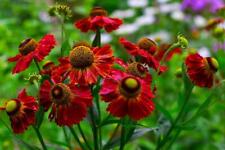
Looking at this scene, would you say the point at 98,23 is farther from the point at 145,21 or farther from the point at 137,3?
the point at 137,3

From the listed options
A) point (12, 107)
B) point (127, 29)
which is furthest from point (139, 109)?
point (127, 29)

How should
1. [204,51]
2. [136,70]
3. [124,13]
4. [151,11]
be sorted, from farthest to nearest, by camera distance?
[124,13] → [151,11] → [204,51] → [136,70]

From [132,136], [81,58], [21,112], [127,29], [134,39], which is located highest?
[81,58]

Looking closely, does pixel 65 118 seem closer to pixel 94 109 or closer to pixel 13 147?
pixel 94 109

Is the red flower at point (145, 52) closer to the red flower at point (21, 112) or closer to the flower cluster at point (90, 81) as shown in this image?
the flower cluster at point (90, 81)

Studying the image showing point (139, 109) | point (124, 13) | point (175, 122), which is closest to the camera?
point (139, 109)

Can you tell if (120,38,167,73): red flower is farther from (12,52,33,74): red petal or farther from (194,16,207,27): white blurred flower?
(194,16,207,27): white blurred flower

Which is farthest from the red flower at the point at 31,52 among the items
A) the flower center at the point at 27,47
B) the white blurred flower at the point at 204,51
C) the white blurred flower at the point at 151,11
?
the white blurred flower at the point at 151,11
